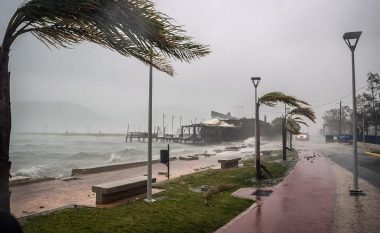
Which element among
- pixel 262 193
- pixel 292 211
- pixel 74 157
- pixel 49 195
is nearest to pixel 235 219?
pixel 292 211

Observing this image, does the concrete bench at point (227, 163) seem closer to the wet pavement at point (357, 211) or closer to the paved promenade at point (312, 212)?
the paved promenade at point (312, 212)

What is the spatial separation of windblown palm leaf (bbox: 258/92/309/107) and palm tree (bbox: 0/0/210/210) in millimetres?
12205

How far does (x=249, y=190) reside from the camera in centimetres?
1309

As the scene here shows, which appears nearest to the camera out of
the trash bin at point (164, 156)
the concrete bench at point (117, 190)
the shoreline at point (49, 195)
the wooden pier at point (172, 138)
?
the concrete bench at point (117, 190)

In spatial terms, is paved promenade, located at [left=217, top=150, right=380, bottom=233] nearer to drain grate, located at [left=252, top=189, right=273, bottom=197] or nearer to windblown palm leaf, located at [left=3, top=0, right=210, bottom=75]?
drain grate, located at [left=252, top=189, right=273, bottom=197]

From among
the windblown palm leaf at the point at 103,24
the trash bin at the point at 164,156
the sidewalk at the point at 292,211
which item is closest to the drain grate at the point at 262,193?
the sidewalk at the point at 292,211

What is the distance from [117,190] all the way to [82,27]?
25.1 ft

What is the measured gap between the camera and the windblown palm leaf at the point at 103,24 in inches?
159

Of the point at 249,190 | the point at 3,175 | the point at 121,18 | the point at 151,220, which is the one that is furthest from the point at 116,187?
the point at 121,18

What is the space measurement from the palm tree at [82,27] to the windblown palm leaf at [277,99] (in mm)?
12205

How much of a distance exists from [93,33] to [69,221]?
17.3 ft

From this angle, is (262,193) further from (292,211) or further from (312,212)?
(312,212)

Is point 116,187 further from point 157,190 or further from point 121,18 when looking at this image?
point 121,18

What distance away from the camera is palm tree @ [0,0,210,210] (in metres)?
4.05
